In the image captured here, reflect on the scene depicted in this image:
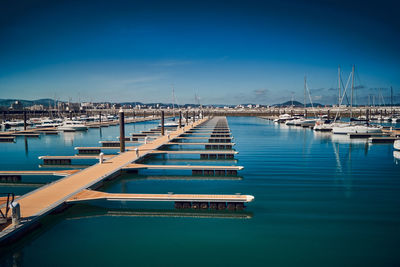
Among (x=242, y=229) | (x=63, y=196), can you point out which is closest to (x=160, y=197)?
(x=242, y=229)

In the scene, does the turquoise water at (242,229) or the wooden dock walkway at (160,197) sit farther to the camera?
the wooden dock walkway at (160,197)

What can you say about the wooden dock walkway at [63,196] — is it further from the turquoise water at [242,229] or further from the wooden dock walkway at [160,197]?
the turquoise water at [242,229]

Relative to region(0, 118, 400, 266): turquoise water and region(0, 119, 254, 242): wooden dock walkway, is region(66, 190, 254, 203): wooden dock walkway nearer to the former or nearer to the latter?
region(0, 119, 254, 242): wooden dock walkway

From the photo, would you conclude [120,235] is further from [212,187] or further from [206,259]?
[212,187]

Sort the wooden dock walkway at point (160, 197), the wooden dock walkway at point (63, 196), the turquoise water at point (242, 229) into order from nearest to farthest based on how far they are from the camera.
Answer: the turquoise water at point (242, 229)
the wooden dock walkway at point (63, 196)
the wooden dock walkway at point (160, 197)

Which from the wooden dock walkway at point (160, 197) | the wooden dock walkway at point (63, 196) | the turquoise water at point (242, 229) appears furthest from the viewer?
the wooden dock walkway at point (160, 197)

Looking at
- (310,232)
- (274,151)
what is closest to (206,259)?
(310,232)

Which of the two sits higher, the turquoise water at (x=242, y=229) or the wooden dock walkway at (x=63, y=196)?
the wooden dock walkway at (x=63, y=196)

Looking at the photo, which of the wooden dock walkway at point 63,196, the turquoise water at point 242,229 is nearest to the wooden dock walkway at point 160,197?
the wooden dock walkway at point 63,196

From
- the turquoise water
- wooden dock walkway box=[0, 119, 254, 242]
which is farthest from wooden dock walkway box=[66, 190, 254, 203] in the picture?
the turquoise water
